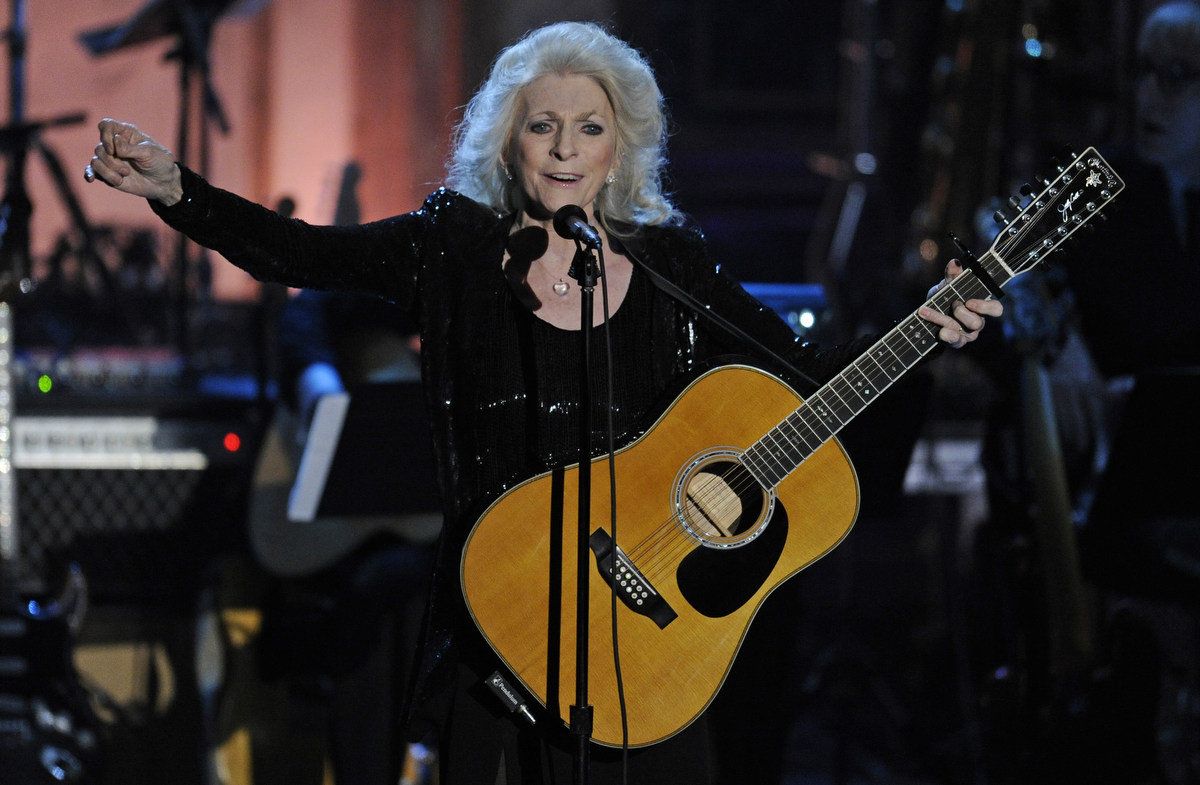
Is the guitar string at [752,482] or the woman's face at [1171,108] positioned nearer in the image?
the guitar string at [752,482]

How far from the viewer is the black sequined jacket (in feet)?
6.78

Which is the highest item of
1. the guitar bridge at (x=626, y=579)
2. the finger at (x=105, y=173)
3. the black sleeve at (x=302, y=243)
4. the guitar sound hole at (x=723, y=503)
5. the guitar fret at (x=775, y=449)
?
the finger at (x=105, y=173)

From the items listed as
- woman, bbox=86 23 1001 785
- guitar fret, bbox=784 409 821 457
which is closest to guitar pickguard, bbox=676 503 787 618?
guitar fret, bbox=784 409 821 457

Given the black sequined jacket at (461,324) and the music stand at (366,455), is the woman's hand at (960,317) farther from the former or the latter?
the music stand at (366,455)

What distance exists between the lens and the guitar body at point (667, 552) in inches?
79.7

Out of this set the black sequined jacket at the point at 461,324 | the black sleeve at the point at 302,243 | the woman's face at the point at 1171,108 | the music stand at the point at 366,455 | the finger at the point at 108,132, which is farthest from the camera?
the woman's face at the point at 1171,108

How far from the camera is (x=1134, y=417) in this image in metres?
3.08

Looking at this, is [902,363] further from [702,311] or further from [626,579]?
[626,579]

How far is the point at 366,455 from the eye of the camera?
3.05m

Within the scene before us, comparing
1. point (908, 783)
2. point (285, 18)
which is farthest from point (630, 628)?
point (285, 18)

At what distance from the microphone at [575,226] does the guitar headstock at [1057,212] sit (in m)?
0.67

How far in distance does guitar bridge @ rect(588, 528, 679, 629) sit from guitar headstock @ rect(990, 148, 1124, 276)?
79 centimetres

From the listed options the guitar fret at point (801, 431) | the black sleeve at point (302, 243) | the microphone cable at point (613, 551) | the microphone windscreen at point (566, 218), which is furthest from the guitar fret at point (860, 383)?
the black sleeve at point (302, 243)

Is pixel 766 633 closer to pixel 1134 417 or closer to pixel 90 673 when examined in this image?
pixel 1134 417
